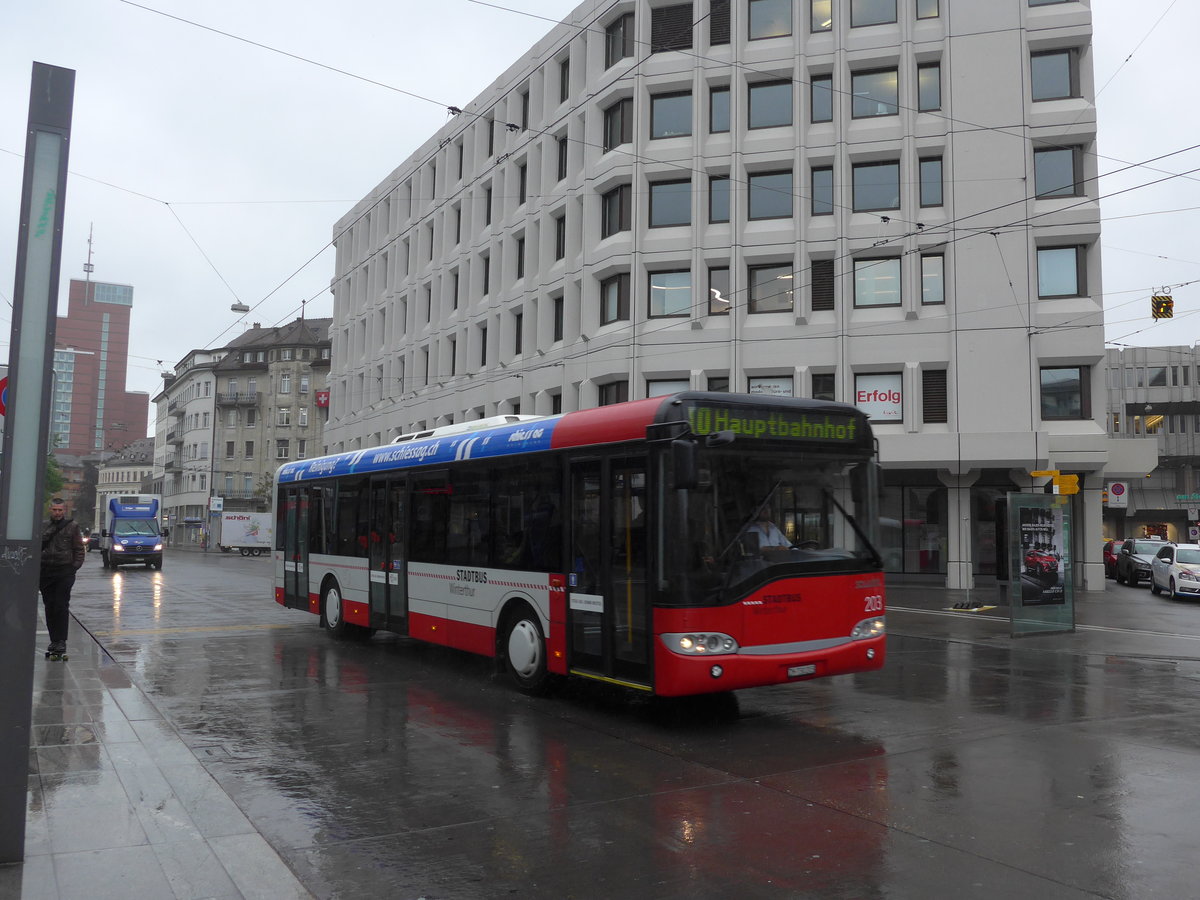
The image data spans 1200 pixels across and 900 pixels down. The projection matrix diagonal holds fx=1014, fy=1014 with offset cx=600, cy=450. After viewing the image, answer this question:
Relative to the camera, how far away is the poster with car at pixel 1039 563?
16.9m

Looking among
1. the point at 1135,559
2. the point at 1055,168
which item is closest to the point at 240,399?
the point at 1135,559

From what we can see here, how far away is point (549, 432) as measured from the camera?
33.8ft

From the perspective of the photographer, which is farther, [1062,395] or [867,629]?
[1062,395]

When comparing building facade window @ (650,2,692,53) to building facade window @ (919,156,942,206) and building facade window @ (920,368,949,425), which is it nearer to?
building facade window @ (919,156,942,206)

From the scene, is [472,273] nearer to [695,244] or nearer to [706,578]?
[695,244]

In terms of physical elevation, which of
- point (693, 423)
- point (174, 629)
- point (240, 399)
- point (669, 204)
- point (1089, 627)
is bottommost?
point (174, 629)

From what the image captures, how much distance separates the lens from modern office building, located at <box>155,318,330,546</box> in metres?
96.3

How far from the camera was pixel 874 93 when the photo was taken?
31562 millimetres

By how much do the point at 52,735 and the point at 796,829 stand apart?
5744 mm

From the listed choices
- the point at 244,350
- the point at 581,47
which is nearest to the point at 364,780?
the point at 581,47

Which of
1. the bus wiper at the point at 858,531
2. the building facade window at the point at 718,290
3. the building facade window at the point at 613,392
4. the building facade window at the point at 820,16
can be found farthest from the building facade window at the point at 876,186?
the bus wiper at the point at 858,531

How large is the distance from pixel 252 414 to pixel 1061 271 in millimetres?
82582

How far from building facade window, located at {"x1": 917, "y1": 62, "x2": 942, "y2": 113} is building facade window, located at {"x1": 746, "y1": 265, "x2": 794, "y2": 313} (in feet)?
20.7

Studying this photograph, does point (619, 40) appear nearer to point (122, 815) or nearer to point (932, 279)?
point (932, 279)
